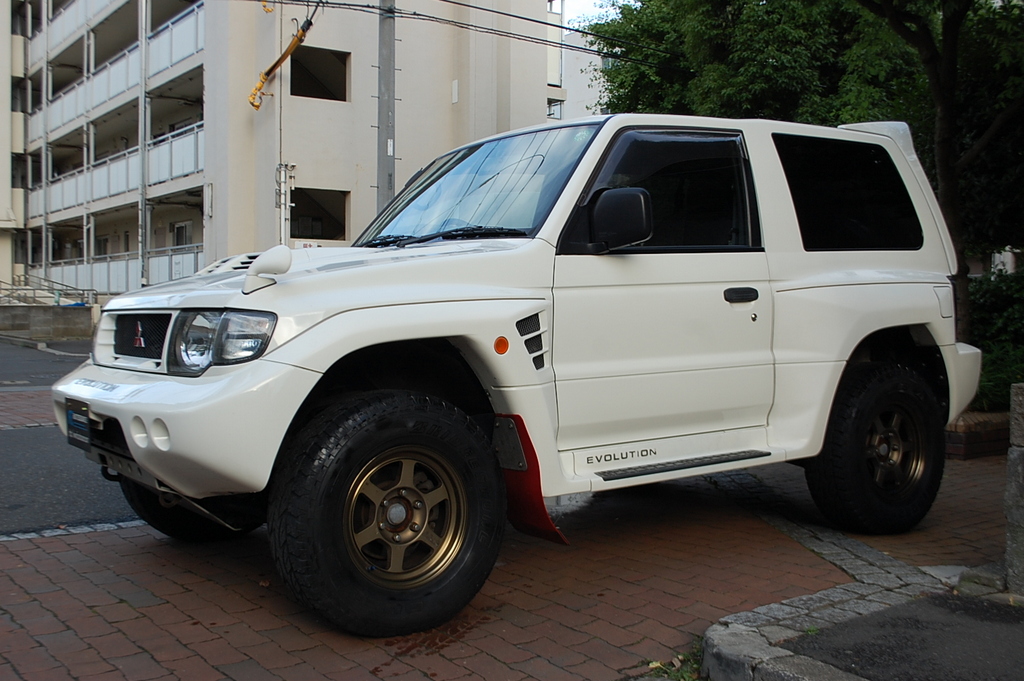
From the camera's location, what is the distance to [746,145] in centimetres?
480

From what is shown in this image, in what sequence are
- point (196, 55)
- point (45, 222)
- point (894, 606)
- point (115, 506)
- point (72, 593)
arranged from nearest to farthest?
point (894, 606)
point (72, 593)
point (115, 506)
point (196, 55)
point (45, 222)

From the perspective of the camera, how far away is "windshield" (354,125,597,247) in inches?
167

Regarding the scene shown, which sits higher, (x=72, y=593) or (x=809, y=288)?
(x=809, y=288)

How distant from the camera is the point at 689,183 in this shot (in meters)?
4.57

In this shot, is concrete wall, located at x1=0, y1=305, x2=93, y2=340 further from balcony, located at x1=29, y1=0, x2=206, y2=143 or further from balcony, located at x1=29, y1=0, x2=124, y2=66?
balcony, located at x1=29, y1=0, x2=124, y2=66

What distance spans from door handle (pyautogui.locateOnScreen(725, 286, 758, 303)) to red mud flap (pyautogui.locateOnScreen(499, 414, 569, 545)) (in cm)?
130

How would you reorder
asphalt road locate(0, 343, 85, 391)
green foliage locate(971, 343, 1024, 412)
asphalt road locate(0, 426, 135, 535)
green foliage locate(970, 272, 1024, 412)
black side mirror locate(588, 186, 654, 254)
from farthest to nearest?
1. asphalt road locate(0, 343, 85, 391)
2. green foliage locate(970, 272, 1024, 412)
3. green foliage locate(971, 343, 1024, 412)
4. asphalt road locate(0, 426, 135, 535)
5. black side mirror locate(588, 186, 654, 254)

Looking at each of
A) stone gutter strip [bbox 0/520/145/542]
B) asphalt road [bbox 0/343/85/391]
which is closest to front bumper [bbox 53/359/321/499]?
stone gutter strip [bbox 0/520/145/542]

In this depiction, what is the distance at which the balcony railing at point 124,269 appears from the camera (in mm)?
22375

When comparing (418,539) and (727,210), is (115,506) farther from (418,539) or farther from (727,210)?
(727,210)

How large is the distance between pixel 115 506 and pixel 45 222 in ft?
101

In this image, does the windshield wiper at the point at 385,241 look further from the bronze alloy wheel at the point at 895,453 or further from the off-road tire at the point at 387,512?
the bronze alloy wheel at the point at 895,453

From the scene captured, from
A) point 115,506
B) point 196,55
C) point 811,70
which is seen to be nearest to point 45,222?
point 196,55

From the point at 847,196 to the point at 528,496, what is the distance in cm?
255
